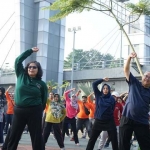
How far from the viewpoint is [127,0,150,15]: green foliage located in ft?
25.0

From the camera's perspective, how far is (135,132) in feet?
18.5

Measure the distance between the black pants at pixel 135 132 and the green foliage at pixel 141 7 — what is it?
3.05 m

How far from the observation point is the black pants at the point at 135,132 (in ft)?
18.3

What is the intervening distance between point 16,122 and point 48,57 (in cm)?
2234

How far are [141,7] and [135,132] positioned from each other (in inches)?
127

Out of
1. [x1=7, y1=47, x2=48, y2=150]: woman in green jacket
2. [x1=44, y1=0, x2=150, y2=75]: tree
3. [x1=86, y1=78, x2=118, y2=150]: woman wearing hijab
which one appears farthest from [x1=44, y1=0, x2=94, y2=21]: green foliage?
[x1=7, y1=47, x2=48, y2=150]: woman in green jacket

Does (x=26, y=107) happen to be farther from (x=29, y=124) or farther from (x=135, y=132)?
(x=135, y=132)

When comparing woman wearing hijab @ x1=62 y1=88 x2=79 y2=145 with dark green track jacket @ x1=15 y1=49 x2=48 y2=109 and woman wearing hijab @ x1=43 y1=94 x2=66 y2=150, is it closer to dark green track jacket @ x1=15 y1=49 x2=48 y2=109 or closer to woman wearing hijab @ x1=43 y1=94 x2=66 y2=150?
woman wearing hijab @ x1=43 y1=94 x2=66 y2=150

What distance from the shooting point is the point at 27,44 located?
27781 mm

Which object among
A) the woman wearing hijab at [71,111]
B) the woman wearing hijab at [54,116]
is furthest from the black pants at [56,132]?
the woman wearing hijab at [71,111]

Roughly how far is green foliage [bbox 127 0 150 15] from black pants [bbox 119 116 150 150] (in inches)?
120

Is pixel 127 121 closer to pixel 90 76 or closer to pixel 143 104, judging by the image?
pixel 143 104

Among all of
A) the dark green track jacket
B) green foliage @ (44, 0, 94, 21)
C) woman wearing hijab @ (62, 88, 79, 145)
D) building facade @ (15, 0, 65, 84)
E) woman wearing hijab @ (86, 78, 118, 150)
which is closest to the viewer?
the dark green track jacket

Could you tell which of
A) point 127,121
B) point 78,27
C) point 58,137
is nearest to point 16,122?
point 127,121
